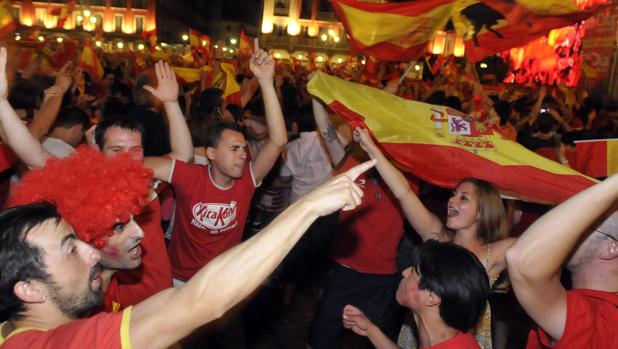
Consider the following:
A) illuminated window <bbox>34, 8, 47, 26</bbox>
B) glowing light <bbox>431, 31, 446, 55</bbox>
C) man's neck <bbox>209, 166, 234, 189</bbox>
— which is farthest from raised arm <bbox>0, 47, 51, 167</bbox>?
illuminated window <bbox>34, 8, 47, 26</bbox>

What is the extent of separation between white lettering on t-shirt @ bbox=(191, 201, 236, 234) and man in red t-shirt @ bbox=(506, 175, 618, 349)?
2455 mm

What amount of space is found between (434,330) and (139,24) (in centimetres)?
8444

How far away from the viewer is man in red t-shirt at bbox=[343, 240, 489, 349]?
260 centimetres

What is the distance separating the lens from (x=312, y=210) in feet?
6.64

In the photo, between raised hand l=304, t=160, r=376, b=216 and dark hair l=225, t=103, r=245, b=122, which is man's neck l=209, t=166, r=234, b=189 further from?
dark hair l=225, t=103, r=245, b=122

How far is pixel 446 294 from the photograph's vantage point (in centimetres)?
260

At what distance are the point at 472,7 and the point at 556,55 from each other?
32150mm

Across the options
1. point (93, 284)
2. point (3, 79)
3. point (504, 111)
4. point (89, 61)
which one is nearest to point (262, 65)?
point (3, 79)

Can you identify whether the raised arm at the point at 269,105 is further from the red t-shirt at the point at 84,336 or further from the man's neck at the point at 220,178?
the red t-shirt at the point at 84,336

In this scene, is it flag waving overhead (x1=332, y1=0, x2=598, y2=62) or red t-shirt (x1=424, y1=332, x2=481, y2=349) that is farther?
flag waving overhead (x1=332, y1=0, x2=598, y2=62)

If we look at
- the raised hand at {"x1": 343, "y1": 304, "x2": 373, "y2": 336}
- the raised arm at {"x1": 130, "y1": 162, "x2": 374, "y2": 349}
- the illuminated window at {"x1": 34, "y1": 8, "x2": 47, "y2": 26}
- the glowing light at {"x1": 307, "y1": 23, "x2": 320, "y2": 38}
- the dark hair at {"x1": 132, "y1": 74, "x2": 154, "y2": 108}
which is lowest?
the raised hand at {"x1": 343, "y1": 304, "x2": 373, "y2": 336}

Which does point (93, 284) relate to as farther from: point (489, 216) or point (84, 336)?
point (489, 216)

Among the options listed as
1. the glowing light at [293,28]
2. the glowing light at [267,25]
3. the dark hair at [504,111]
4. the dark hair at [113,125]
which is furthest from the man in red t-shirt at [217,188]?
the glowing light at [267,25]

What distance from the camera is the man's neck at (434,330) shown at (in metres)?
2.67
